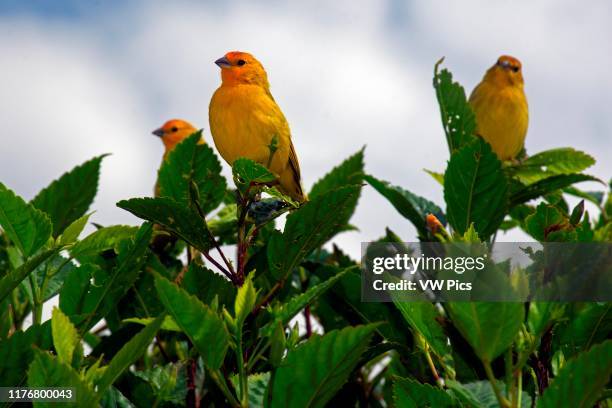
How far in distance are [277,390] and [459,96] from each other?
5.91 feet

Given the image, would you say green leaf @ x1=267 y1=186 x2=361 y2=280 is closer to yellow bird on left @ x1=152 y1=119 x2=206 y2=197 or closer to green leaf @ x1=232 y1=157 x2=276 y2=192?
green leaf @ x1=232 y1=157 x2=276 y2=192

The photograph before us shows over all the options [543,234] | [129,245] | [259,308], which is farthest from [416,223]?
[129,245]

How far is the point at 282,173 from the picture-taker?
3.20 m

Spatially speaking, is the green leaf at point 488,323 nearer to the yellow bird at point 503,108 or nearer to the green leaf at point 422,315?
the green leaf at point 422,315

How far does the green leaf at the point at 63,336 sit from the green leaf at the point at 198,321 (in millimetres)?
326

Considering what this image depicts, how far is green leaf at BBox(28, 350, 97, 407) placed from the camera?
1.60 metres

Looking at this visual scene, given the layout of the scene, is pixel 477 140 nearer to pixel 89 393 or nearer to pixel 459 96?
pixel 459 96

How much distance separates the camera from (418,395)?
5.99ft

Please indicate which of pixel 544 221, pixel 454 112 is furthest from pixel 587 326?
pixel 454 112

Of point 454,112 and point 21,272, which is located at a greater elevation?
point 454,112

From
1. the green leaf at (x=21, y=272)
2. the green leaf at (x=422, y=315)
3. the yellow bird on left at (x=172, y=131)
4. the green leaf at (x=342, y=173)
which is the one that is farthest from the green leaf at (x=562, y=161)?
the yellow bird on left at (x=172, y=131)

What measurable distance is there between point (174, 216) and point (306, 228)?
0.38 metres

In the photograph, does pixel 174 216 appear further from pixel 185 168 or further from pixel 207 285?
pixel 185 168

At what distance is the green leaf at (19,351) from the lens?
2.05m
